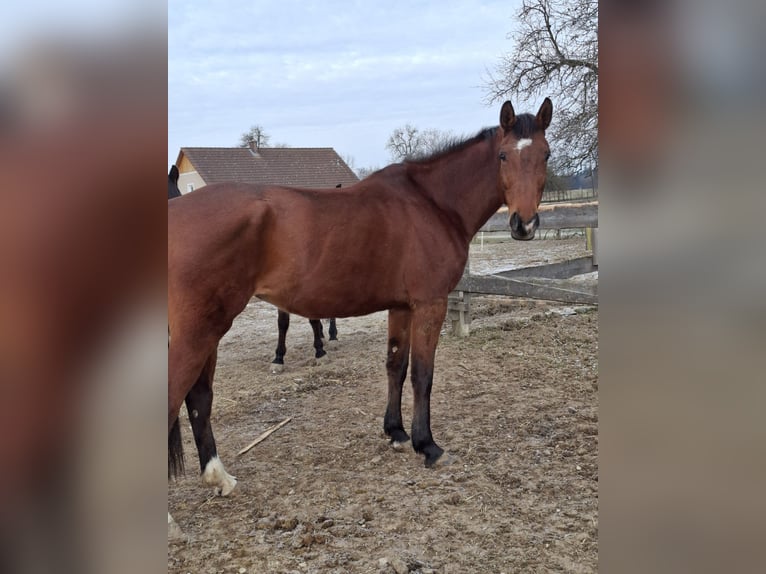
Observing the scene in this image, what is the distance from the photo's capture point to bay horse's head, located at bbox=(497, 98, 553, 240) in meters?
3.06

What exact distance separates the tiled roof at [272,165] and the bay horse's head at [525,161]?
21.7 meters

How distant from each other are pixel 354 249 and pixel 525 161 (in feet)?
3.75

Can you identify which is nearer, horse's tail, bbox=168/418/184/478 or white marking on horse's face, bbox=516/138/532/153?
horse's tail, bbox=168/418/184/478

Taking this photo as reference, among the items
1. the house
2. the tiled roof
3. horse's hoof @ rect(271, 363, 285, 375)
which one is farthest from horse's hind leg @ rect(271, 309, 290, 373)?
the tiled roof

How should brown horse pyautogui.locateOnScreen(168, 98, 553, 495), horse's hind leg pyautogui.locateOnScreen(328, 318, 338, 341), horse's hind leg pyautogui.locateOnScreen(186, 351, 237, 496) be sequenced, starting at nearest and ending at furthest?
1. brown horse pyautogui.locateOnScreen(168, 98, 553, 495)
2. horse's hind leg pyautogui.locateOnScreen(186, 351, 237, 496)
3. horse's hind leg pyautogui.locateOnScreen(328, 318, 338, 341)

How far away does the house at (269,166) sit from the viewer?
24.5m

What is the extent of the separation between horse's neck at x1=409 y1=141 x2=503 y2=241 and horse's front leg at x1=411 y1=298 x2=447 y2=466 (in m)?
0.60

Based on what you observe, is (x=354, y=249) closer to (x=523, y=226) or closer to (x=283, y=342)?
(x=523, y=226)

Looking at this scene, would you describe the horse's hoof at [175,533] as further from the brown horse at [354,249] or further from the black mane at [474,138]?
the black mane at [474,138]

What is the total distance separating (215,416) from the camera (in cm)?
421

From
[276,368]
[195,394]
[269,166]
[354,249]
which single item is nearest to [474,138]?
[354,249]

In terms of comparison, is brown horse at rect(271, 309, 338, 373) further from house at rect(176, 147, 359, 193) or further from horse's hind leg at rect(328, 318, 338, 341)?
house at rect(176, 147, 359, 193)
